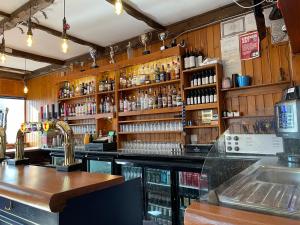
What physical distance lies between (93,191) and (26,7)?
303 centimetres

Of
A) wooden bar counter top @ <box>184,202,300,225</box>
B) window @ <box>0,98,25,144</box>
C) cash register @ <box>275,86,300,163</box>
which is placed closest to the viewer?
wooden bar counter top @ <box>184,202,300,225</box>

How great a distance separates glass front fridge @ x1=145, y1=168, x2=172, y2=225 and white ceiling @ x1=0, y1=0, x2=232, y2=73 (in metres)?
2.29

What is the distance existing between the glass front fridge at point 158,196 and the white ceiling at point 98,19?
7.50ft

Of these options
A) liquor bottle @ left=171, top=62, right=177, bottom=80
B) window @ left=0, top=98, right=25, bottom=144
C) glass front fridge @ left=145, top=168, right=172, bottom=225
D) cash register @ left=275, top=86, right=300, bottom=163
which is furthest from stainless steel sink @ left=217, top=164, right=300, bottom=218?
window @ left=0, top=98, right=25, bottom=144

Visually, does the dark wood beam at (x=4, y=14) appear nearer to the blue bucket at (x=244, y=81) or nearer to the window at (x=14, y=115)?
the blue bucket at (x=244, y=81)

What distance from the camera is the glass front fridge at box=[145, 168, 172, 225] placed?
3193mm

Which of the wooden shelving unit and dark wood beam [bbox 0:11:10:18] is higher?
dark wood beam [bbox 0:11:10:18]

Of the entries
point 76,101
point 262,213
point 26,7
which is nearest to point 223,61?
point 26,7

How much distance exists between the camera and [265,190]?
3.69 ft

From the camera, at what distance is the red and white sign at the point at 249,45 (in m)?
3.24

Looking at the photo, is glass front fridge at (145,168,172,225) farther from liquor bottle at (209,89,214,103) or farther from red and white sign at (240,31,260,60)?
red and white sign at (240,31,260,60)

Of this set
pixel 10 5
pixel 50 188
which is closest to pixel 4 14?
pixel 10 5

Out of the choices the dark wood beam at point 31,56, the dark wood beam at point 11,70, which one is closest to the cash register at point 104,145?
the dark wood beam at point 31,56

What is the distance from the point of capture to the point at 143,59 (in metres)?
4.07
